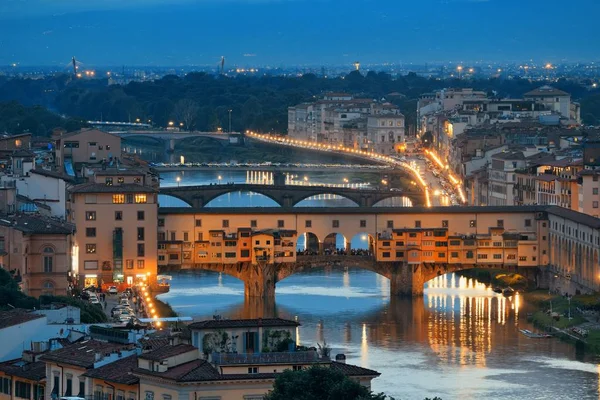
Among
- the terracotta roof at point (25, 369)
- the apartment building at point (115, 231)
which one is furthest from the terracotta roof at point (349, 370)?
the apartment building at point (115, 231)

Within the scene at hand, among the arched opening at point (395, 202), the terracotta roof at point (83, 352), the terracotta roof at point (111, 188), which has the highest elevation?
Answer: the terracotta roof at point (111, 188)

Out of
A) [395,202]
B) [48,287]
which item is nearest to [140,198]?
[48,287]

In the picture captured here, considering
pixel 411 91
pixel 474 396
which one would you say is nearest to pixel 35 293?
pixel 474 396

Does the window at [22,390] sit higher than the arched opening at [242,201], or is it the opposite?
the arched opening at [242,201]

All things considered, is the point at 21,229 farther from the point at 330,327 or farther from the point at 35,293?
the point at 330,327

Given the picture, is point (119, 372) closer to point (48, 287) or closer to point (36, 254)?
point (48, 287)

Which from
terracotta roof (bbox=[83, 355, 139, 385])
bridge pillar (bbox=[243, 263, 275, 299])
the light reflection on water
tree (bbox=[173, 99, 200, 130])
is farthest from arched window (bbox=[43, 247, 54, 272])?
tree (bbox=[173, 99, 200, 130])

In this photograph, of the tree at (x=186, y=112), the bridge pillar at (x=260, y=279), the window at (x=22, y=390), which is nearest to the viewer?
the window at (x=22, y=390)

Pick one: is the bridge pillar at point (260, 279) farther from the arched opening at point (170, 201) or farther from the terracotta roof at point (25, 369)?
the terracotta roof at point (25, 369)

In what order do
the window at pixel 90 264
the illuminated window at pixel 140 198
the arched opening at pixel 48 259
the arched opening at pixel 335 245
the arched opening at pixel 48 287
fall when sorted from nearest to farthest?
1. the arched opening at pixel 48 287
2. the arched opening at pixel 48 259
3. the window at pixel 90 264
4. the illuminated window at pixel 140 198
5. the arched opening at pixel 335 245

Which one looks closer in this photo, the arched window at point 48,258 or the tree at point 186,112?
the arched window at point 48,258
